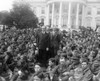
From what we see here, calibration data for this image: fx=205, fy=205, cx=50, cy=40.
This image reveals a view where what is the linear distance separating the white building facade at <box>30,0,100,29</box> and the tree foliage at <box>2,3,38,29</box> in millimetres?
11573

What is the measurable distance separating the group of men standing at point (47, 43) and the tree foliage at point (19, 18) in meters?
22.9

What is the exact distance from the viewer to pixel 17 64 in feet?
34.7

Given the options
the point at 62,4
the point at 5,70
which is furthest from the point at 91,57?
the point at 62,4

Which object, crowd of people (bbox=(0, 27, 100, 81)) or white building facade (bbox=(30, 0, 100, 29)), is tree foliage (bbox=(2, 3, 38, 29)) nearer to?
white building facade (bbox=(30, 0, 100, 29))

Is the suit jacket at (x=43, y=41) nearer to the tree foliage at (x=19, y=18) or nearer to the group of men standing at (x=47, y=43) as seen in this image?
the group of men standing at (x=47, y=43)

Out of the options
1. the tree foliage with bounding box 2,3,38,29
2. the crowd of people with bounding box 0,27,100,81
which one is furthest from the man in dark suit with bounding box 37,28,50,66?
the tree foliage with bounding box 2,3,38,29

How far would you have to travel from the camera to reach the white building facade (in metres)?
49.9

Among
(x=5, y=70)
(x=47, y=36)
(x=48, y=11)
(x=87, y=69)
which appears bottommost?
(x=5, y=70)

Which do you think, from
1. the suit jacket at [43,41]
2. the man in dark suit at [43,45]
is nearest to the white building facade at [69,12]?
the man in dark suit at [43,45]


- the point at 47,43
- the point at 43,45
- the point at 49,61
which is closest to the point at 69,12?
the point at 47,43

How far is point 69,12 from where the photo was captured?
49.5 meters

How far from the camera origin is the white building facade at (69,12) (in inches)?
1965

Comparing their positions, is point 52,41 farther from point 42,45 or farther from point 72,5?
point 72,5

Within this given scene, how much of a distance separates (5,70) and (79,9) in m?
44.4
